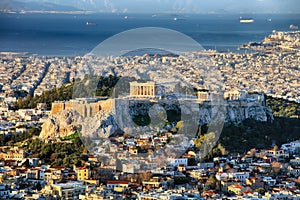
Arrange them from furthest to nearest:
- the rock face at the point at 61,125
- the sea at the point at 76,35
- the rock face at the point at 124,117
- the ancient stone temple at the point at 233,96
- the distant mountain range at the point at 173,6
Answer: the distant mountain range at the point at 173,6
the sea at the point at 76,35
the ancient stone temple at the point at 233,96
the rock face at the point at 61,125
the rock face at the point at 124,117

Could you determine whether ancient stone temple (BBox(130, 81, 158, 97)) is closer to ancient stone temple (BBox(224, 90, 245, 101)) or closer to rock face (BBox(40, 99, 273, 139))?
rock face (BBox(40, 99, 273, 139))

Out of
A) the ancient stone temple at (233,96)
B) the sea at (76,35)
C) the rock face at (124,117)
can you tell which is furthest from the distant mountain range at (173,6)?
the rock face at (124,117)

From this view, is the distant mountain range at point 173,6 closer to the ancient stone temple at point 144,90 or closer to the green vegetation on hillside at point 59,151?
the ancient stone temple at point 144,90

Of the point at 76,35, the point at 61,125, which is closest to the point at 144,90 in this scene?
the point at 61,125

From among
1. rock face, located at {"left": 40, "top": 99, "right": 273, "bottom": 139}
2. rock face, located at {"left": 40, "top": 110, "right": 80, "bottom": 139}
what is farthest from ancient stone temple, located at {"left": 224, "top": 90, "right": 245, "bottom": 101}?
rock face, located at {"left": 40, "top": 110, "right": 80, "bottom": 139}

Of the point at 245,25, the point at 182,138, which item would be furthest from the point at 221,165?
the point at 245,25

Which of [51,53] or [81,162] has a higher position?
[51,53]

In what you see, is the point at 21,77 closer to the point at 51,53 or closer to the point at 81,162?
the point at 51,53

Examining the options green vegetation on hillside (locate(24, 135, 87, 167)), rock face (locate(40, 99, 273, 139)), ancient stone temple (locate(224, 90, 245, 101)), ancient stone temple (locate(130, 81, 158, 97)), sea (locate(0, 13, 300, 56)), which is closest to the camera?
green vegetation on hillside (locate(24, 135, 87, 167))

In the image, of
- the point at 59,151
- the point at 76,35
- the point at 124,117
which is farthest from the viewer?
the point at 76,35

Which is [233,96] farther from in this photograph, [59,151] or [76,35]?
[76,35]

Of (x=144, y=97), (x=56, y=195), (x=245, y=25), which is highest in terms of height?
(x=245, y=25)
